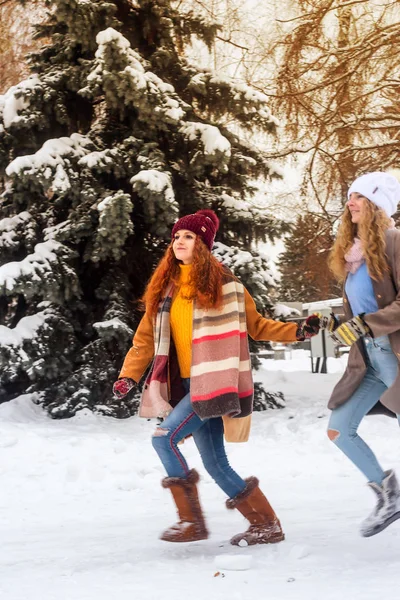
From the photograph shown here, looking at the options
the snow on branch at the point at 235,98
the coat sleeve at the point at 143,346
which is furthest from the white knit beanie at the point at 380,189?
the snow on branch at the point at 235,98

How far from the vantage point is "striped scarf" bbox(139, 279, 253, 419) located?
11.9ft

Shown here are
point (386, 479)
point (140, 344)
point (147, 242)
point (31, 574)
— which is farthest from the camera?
point (147, 242)

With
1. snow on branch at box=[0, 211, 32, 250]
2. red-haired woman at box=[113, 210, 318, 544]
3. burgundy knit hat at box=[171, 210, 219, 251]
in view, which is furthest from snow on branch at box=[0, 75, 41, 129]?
red-haired woman at box=[113, 210, 318, 544]

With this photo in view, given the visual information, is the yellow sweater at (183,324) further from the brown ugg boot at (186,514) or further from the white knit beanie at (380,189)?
the white knit beanie at (380,189)

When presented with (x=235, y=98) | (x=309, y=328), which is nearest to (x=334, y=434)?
(x=309, y=328)

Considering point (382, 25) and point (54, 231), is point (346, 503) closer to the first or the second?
point (54, 231)

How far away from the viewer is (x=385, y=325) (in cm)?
350

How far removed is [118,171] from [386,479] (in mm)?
6257

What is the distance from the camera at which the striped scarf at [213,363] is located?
142 inches

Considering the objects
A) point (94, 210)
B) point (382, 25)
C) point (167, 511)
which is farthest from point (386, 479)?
point (382, 25)

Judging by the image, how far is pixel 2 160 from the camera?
912 centimetres

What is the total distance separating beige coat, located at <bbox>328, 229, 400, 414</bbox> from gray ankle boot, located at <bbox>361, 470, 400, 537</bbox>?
41 cm

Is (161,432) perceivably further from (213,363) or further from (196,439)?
(213,363)

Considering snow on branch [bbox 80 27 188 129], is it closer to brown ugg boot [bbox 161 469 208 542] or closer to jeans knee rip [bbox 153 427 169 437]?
jeans knee rip [bbox 153 427 169 437]
